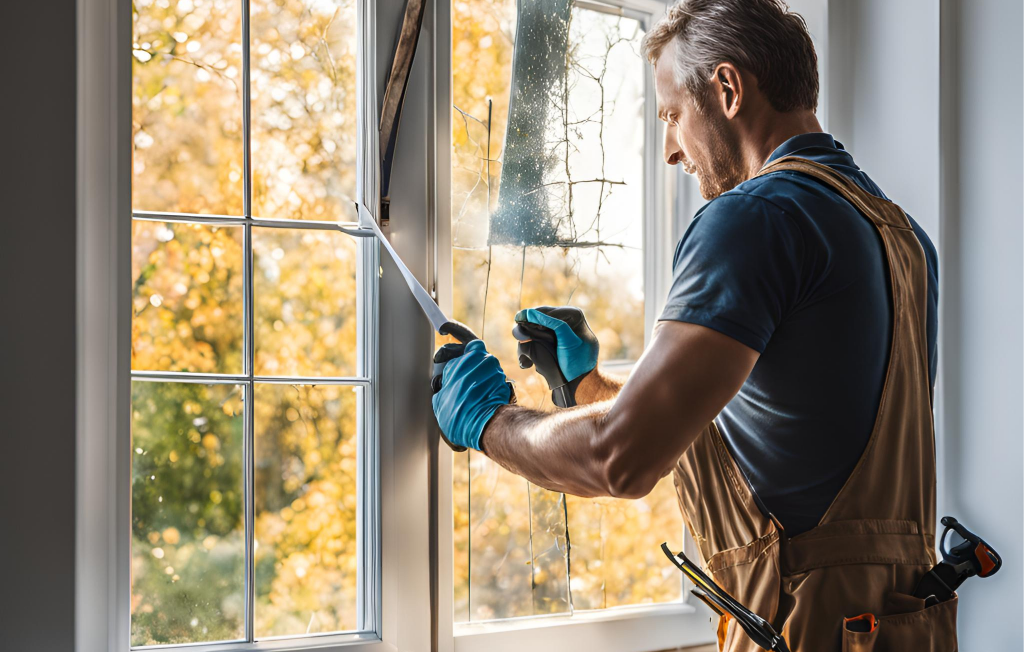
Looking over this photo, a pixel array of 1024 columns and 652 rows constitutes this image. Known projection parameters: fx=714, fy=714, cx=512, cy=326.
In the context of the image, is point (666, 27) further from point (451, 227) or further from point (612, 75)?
point (451, 227)

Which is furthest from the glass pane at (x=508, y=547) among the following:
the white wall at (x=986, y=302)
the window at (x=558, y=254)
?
the white wall at (x=986, y=302)

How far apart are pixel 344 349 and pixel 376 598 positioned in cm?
41

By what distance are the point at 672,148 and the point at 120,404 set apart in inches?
36.5

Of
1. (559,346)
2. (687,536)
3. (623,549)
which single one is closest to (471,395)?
(559,346)

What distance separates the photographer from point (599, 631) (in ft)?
4.22

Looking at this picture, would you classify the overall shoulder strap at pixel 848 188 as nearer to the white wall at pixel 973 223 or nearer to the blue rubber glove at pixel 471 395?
the white wall at pixel 973 223

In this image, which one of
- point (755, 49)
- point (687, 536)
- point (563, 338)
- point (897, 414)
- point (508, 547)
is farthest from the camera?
point (687, 536)

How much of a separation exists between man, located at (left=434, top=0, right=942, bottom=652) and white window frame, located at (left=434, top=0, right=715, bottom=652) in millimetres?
324

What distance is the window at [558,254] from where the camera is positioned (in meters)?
1.25

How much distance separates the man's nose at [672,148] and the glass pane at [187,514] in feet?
2.53

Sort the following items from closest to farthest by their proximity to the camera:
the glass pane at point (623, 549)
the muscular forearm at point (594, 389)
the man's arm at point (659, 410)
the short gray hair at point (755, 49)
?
the man's arm at point (659, 410) < the short gray hair at point (755, 49) < the muscular forearm at point (594, 389) < the glass pane at point (623, 549)

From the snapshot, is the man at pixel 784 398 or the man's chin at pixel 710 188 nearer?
the man at pixel 784 398

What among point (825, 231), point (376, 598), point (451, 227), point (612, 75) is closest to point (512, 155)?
point (451, 227)

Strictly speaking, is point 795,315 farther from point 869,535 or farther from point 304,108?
point 304,108
